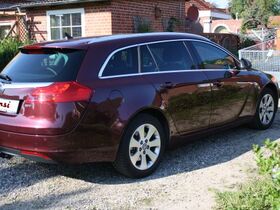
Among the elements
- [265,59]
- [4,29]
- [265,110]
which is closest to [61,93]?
[265,110]

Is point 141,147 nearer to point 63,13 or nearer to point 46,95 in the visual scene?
point 46,95

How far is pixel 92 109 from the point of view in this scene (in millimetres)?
4797

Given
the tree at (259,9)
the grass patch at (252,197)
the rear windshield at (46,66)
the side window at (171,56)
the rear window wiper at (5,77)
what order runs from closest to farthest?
1. the grass patch at (252,197)
2. the rear windshield at (46,66)
3. the rear window wiper at (5,77)
4. the side window at (171,56)
5. the tree at (259,9)

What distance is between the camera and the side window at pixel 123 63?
5101 millimetres

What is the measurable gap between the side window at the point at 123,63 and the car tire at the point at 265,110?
263cm

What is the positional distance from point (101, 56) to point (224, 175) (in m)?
1.87

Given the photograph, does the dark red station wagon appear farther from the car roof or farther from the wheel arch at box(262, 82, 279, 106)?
the wheel arch at box(262, 82, 279, 106)

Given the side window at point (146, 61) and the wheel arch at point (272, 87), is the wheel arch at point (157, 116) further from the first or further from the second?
the wheel arch at point (272, 87)

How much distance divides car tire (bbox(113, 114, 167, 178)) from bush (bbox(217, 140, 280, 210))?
3.42ft

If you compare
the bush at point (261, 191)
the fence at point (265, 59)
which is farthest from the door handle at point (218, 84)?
the fence at point (265, 59)

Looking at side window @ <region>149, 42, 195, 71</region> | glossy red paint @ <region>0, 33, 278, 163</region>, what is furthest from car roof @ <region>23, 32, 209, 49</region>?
side window @ <region>149, 42, 195, 71</region>

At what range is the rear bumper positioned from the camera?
4.75 metres

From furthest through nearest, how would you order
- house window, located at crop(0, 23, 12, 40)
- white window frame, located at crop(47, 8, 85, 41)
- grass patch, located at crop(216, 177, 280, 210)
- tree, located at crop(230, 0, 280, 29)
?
tree, located at crop(230, 0, 280, 29)
house window, located at crop(0, 23, 12, 40)
white window frame, located at crop(47, 8, 85, 41)
grass patch, located at crop(216, 177, 280, 210)

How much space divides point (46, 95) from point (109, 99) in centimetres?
62
